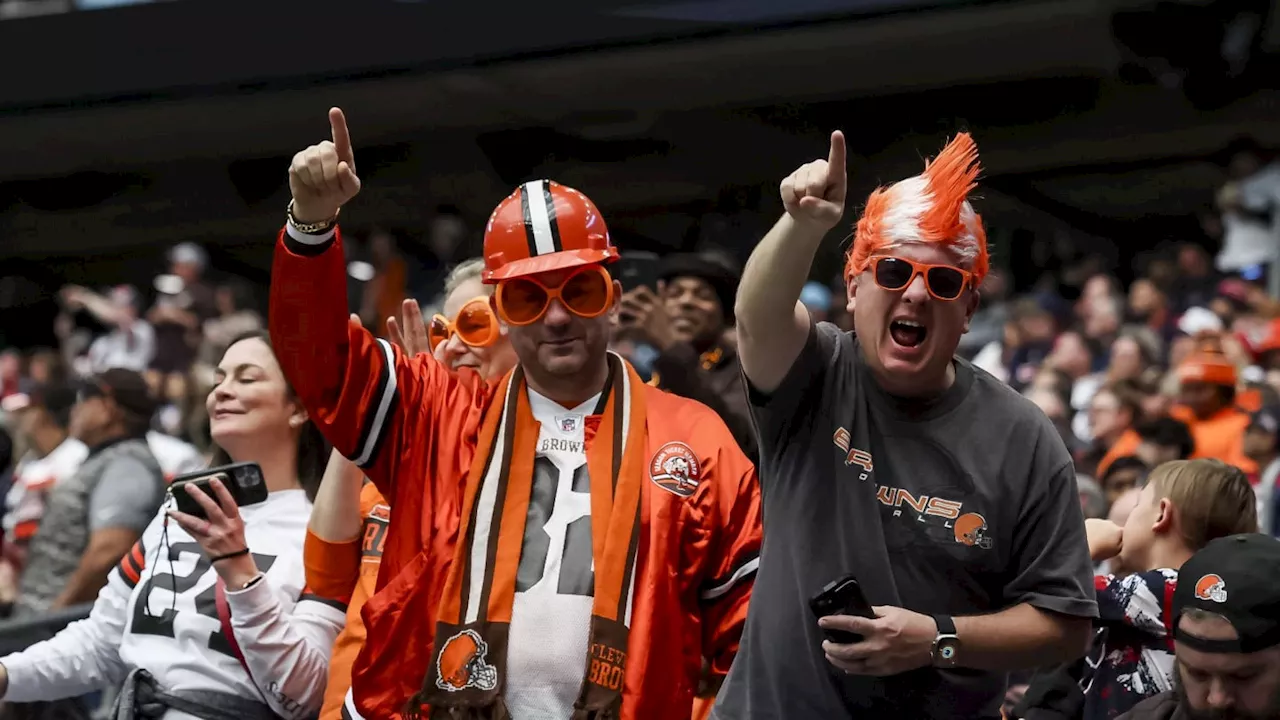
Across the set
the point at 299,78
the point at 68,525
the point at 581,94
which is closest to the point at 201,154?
the point at 299,78

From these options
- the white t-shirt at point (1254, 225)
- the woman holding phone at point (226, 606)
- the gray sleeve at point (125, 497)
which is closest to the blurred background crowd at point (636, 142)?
the white t-shirt at point (1254, 225)

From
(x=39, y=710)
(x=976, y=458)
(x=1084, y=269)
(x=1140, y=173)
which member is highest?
(x=1140, y=173)

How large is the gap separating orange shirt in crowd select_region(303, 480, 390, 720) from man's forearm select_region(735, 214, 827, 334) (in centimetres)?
141

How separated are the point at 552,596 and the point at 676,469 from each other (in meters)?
0.41

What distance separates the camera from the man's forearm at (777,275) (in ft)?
10.1

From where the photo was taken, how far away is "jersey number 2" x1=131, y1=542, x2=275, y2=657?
14.7ft

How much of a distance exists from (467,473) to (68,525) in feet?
12.8

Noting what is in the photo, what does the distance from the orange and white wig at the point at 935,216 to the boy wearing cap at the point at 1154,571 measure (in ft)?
3.07

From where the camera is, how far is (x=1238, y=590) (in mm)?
3434

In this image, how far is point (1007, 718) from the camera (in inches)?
180

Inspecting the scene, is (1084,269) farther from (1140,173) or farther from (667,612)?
(667,612)

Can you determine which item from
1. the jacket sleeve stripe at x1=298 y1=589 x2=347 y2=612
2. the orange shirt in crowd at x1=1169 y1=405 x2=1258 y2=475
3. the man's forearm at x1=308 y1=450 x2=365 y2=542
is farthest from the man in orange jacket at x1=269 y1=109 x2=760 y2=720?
the orange shirt in crowd at x1=1169 y1=405 x2=1258 y2=475

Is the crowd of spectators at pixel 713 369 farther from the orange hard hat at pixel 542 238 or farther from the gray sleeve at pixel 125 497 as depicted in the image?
the orange hard hat at pixel 542 238

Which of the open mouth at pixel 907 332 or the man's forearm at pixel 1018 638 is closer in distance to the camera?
the man's forearm at pixel 1018 638
